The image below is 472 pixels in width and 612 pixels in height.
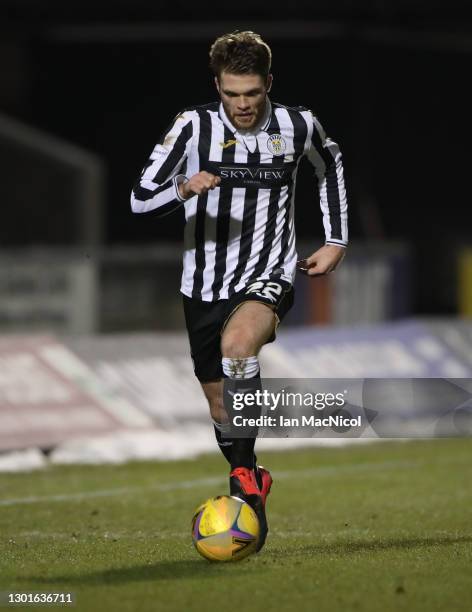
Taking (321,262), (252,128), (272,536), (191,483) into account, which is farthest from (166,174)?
(191,483)

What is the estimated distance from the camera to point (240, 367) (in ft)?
21.4

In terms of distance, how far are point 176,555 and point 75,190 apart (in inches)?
780

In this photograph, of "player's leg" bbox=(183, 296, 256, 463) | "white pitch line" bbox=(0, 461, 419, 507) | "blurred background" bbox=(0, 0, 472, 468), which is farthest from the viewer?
"blurred background" bbox=(0, 0, 472, 468)

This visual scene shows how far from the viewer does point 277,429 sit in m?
6.73

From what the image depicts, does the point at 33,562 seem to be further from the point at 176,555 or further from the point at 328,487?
the point at 328,487

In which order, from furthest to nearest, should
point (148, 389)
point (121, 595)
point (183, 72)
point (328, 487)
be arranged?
point (183, 72) → point (148, 389) → point (328, 487) → point (121, 595)

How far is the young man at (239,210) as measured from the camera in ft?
21.5

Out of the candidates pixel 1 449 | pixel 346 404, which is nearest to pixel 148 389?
pixel 1 449

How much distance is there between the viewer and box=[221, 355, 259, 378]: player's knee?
6520 mm

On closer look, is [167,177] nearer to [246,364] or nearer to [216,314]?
[216,314]

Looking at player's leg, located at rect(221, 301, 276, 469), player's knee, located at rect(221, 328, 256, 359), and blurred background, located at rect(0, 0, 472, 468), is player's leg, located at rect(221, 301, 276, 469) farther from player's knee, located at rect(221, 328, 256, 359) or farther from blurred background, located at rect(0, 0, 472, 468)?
blurred background, located at rect(0, 0, 472, 468)

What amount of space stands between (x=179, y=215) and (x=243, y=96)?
2209 cm

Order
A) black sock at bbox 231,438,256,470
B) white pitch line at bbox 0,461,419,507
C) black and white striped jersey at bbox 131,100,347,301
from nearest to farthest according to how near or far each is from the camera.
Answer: black sock at bbox 231,438,256,470 → black and white striped jersey at bbox 131,100,347,301 → white pitch line at bbox 0,461,419,507
